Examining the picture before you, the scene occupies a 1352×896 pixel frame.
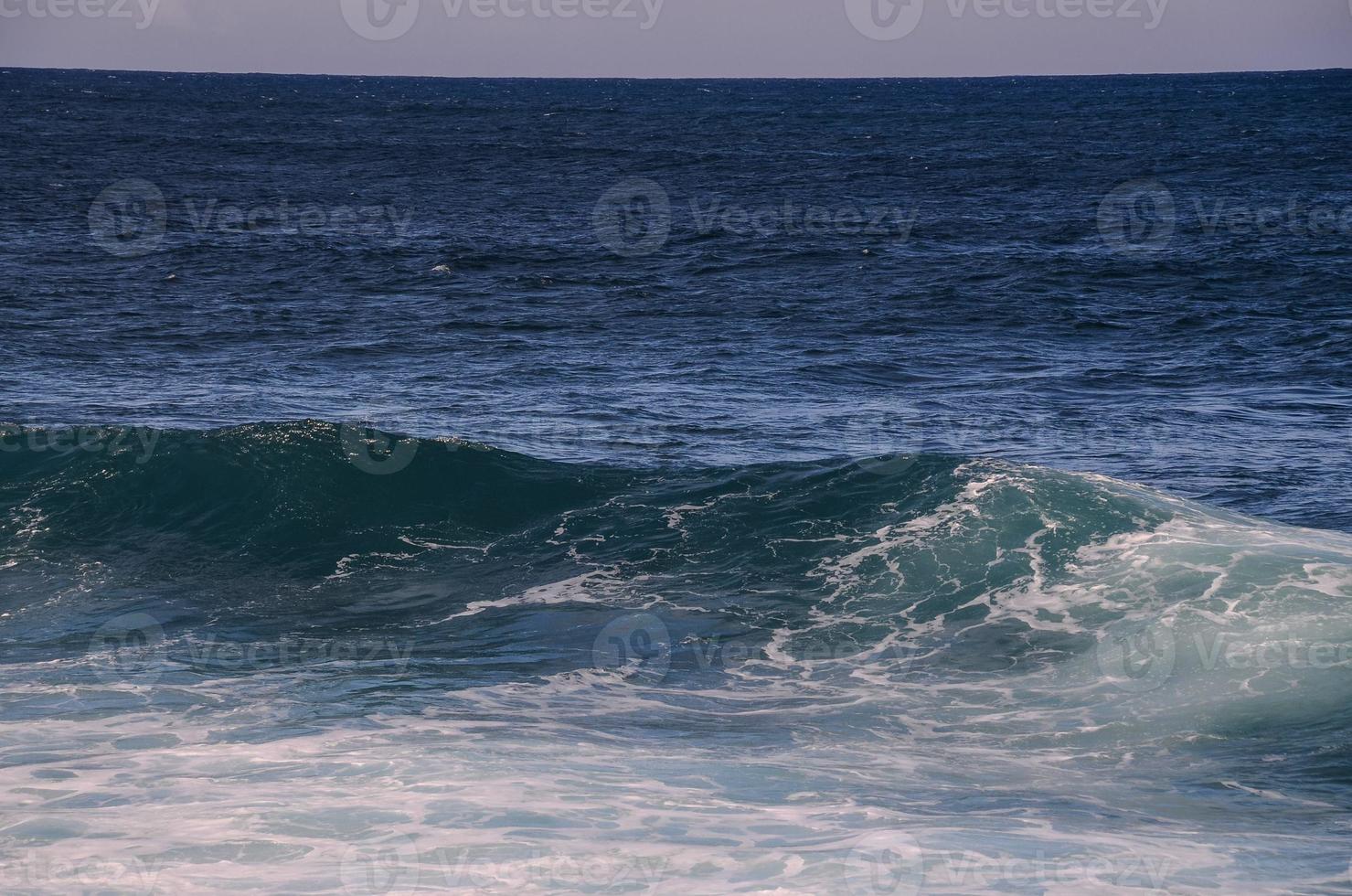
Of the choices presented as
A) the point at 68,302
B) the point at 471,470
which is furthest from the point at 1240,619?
the point at 68,302

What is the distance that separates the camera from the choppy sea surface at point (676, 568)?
7637 millimetres

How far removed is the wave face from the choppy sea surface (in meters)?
0.05

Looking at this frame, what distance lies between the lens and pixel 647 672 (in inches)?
427

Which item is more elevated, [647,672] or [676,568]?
[676,568]

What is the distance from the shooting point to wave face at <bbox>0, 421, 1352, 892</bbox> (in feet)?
24.2

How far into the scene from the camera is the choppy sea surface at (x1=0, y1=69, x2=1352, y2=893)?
7.64m

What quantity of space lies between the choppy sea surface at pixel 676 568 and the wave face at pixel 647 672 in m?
0.05

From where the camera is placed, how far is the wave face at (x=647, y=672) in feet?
24.2

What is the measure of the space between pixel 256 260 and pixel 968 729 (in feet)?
88.5

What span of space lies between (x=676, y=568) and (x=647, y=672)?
9.22 feet

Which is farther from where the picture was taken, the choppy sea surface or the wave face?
the choppy sea surface

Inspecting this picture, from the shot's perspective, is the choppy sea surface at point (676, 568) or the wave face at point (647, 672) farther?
the choppy sea surface at point (676, 568)

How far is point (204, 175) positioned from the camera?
5231 cm

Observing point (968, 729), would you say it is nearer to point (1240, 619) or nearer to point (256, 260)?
point (1240, 619)
